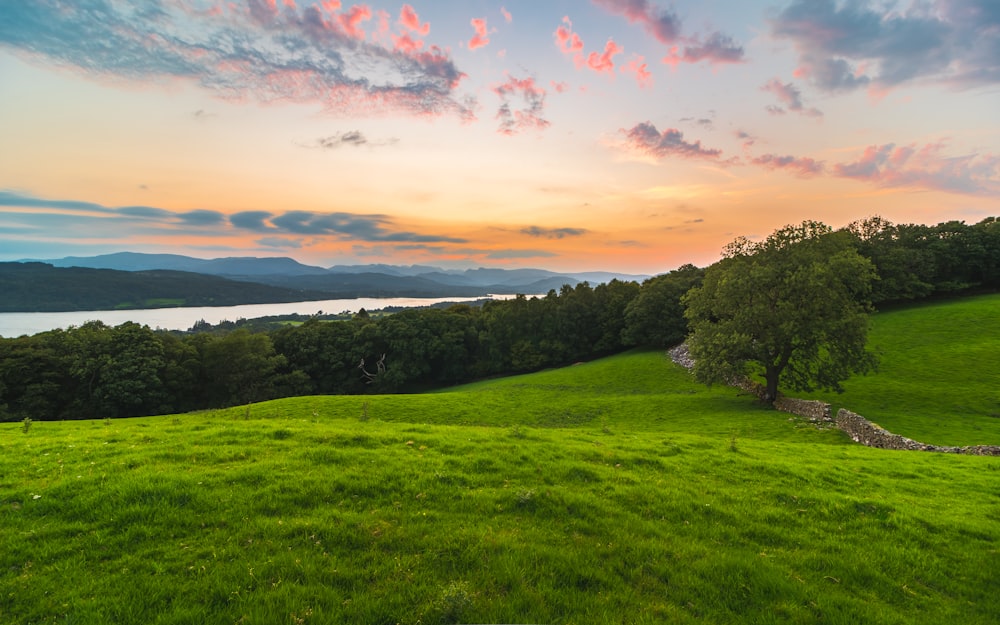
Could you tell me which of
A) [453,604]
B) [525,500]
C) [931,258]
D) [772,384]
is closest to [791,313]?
[772,384]

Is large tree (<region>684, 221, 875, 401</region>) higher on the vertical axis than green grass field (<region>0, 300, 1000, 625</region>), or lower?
higher

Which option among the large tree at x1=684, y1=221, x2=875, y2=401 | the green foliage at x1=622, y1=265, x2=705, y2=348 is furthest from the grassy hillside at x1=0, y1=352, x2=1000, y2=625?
the green foliage at x1=622, y1=265, x2=705, y2=348

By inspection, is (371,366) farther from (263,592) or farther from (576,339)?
(263,592)

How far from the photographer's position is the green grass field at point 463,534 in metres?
5.12

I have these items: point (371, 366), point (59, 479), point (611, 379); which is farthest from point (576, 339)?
point (59, 479)

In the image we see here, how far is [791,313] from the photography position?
27203mm

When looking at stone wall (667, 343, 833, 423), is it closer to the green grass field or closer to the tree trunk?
the tree trunk

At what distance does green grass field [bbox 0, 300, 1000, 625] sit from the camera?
512 cm

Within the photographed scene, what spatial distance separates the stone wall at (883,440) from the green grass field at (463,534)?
813 cm

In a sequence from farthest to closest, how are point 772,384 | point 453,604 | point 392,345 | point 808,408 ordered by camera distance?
1. point 392,345
2. point 772,384
3. point 808,408
4. point 453,604

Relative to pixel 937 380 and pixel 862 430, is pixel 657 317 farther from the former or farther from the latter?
pixel 862 430

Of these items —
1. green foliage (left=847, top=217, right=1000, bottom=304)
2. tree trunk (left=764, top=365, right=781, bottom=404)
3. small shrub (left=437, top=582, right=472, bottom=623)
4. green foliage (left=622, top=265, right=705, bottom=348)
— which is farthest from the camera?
green foliage (left=622, top=265, right=705, bottom=348)

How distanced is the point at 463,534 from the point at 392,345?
67.0 metres

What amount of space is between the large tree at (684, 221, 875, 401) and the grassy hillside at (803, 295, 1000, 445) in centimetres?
382
